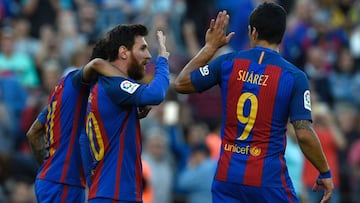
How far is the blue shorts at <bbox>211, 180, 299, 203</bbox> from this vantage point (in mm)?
9156

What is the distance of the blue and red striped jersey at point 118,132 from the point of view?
8.88 metres

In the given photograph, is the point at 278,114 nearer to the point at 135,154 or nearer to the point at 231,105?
the point at 231,105

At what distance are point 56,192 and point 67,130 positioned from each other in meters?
0.54

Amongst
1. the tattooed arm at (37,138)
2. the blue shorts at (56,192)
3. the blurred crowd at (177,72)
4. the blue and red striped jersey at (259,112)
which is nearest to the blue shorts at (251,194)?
the blue and red striped jersey at (259,112)

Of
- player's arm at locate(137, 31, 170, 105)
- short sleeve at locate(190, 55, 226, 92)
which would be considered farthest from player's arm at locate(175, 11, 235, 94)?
player's arm at locate(137, 31, 170, 105)

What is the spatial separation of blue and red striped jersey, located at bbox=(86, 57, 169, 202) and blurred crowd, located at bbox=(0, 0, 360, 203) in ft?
10.9

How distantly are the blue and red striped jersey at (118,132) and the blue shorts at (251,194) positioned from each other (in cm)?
71

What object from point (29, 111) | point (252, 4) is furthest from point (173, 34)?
point (29, 111)

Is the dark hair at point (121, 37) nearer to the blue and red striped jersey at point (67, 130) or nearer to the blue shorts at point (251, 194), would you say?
the blue and red striped jersey at point (67, 130)

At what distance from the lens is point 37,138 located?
994cm

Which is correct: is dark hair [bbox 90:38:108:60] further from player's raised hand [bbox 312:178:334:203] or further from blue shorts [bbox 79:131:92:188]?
player's raised hand [bbox 312:178:334:203]

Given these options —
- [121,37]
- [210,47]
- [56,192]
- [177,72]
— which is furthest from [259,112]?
[177,72]

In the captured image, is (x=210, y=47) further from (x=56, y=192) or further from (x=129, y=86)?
(x=56, y=192)

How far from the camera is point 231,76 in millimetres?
9258
